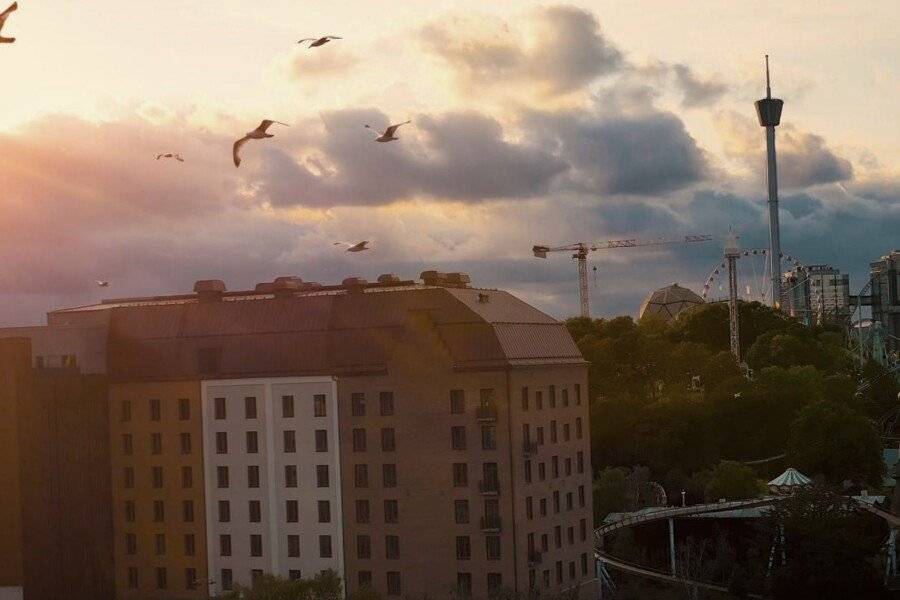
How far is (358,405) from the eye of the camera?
413 ft

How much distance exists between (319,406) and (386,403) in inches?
246

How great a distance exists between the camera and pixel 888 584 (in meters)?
124

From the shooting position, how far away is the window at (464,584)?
11862 centimetres

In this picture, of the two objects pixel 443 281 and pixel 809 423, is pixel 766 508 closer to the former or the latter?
pixel 809 423

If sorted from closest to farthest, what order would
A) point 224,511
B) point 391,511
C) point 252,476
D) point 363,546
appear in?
point 391,511 < point 363,546 < point 252,476 < point 224,511

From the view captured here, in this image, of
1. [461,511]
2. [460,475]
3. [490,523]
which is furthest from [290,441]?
[490,523]

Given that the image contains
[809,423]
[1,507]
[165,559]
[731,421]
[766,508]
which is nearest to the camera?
[1,507]

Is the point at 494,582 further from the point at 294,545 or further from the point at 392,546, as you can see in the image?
the point at 294,545

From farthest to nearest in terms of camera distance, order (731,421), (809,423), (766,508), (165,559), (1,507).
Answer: (731,421)
(809,423)
(766,508)
(165,559)
(1,507)

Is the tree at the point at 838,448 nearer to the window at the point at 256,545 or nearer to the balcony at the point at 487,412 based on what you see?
the balcony at the point at 487,412

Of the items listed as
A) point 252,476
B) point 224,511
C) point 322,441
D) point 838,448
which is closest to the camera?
point 322,441

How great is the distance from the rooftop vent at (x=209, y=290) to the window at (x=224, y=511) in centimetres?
1800

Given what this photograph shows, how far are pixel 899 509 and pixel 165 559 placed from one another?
225 feet

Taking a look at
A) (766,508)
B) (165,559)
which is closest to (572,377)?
(766,508)
